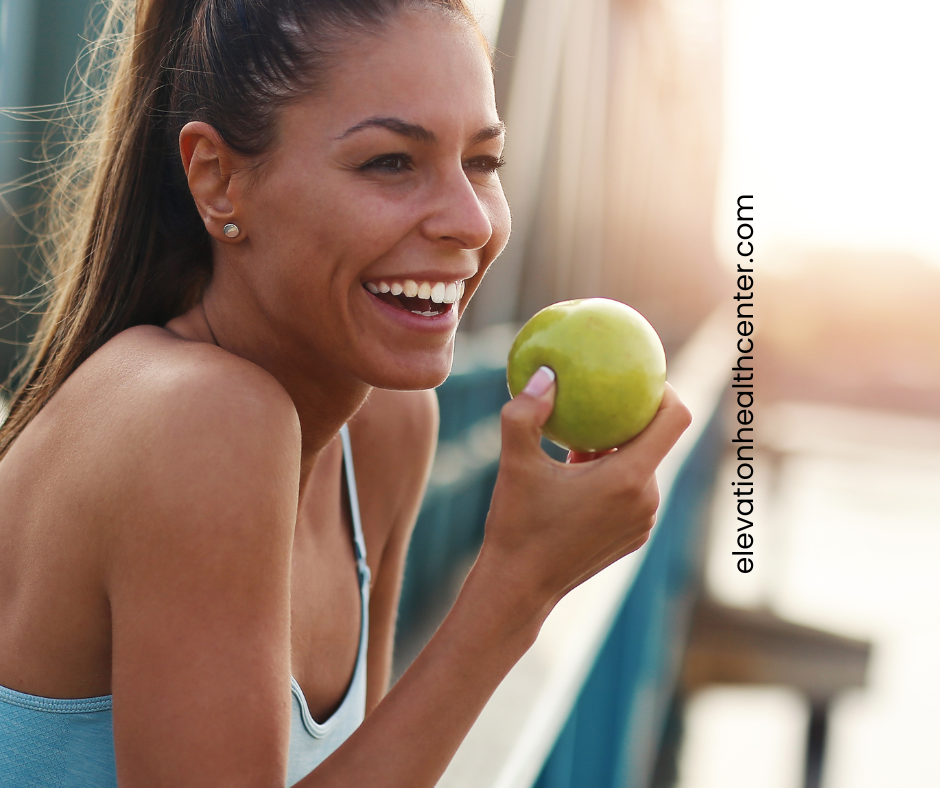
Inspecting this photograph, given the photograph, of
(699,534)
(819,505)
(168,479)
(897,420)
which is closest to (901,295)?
(897,420)

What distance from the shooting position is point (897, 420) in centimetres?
1759

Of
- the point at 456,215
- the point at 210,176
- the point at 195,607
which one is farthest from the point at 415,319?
the point at 195,607

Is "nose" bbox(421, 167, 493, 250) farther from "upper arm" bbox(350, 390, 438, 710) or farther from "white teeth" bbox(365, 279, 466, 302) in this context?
"upper arm" bbox(350, 390, 438, 710)

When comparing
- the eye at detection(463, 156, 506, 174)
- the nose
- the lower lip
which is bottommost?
the lower lip

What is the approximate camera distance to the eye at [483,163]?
52.5 inches

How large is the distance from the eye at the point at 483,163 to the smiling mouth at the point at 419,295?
181 mm

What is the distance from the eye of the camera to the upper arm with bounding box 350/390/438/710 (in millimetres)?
1836

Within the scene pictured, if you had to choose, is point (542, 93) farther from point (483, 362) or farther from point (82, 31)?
point (82, 31)

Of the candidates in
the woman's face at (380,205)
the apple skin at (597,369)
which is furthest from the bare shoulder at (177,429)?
the apple skin at (597,369)

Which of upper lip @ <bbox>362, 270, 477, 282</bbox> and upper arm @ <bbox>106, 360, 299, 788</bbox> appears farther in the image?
upper lip @ <bbox>362, 270, 477, 282</bbox>

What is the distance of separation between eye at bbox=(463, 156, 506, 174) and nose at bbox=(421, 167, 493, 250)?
10 cm

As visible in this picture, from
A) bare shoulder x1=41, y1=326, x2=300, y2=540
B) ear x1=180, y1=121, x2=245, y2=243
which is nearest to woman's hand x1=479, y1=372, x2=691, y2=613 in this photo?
bare shoulder x1=41, y1=326, x2=300, y2=540

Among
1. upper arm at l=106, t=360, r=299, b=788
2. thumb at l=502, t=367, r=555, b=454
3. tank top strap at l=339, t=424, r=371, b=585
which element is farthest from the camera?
tank top strap at l=339, t=424, r=371, b=585

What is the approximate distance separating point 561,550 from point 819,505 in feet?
32.6
